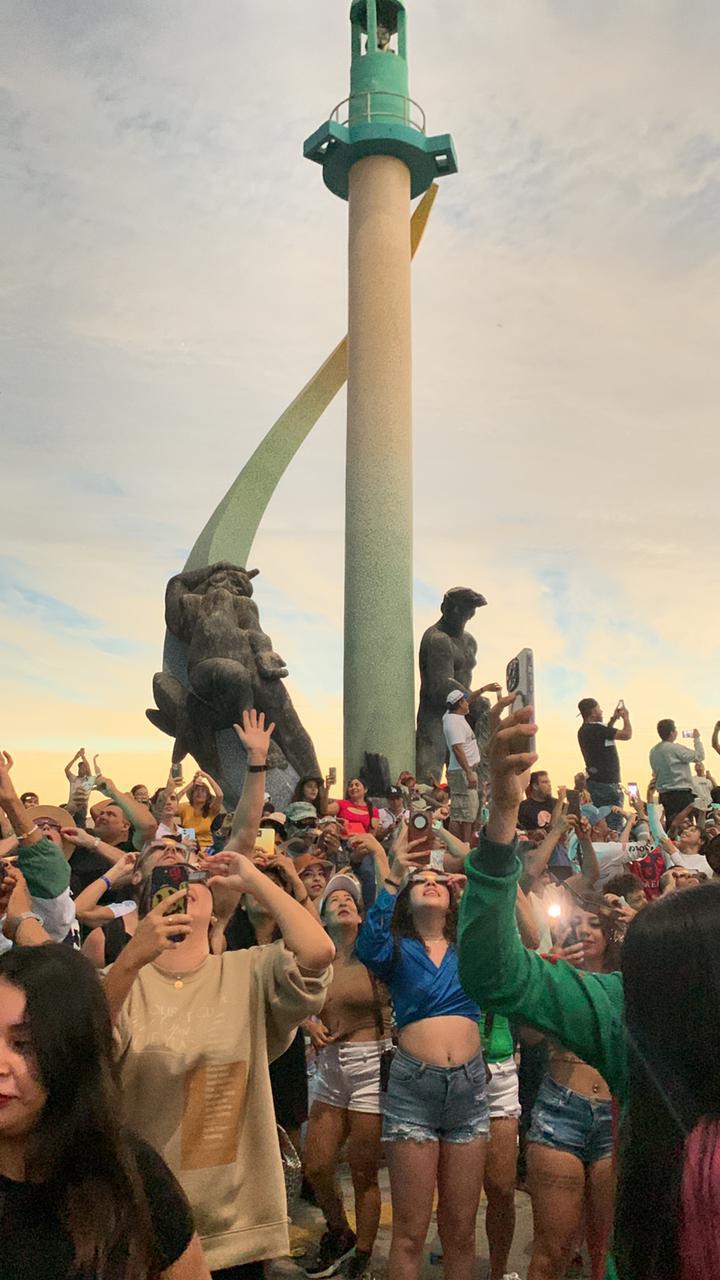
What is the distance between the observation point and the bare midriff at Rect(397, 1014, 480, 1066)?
3672 millimetres

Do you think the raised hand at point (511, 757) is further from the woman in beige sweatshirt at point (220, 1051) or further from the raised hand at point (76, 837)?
the raised hand at point (76, 837)

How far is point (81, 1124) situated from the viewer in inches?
67.2

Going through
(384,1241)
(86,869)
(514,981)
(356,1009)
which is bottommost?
(384,1241)

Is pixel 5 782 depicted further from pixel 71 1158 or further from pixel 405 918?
pixel 71 1158

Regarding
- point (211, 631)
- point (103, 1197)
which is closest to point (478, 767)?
point (211, 631)

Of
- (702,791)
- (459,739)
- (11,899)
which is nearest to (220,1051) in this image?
(11,899)

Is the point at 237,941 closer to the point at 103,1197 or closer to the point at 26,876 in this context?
the point at 26,876

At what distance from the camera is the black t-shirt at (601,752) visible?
9.70 m

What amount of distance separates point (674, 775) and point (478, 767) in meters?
1.70

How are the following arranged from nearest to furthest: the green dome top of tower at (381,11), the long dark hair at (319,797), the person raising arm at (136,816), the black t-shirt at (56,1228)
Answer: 1. the black t-shirt at (56,1228)
2. the person raising arm at (136,816)
3. the long dark hair at (319,797)
4. the green dome top of tower at (381,11)

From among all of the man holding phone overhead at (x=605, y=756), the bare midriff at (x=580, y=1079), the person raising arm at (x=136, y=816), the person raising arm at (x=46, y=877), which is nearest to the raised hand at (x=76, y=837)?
the person raising arm at (x=46, y=877)

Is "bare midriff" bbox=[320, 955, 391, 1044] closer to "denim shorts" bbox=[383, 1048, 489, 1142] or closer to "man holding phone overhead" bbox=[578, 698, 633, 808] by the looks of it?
"denim shorts" bbox=[383, 1048, 489, 1142]

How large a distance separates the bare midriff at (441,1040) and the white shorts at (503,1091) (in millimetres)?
493

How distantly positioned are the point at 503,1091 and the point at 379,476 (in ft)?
37.6
